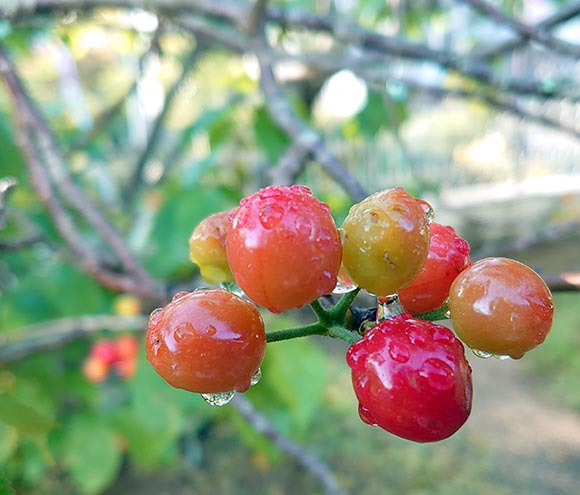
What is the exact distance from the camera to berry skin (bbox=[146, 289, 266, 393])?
0.30m

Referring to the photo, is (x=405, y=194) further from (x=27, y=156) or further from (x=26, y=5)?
(x=26, y=5)

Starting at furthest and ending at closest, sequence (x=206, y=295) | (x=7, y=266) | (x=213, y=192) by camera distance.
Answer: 1. (x=7, y=266)
2. (x=213, y=192)
3. (x=206, y=295)

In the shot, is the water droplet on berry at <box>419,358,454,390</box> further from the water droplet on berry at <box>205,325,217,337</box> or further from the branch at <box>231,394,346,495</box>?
the branch at <box>231,394,346,495</box>

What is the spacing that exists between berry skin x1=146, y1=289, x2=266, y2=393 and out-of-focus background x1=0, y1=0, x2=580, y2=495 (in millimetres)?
178

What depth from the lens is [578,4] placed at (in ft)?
3.33

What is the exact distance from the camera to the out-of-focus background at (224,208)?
0.91 metres

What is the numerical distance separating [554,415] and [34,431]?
3291mm

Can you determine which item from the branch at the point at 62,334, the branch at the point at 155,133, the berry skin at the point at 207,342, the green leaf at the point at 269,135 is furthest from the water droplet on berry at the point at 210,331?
the branch at the point at 155,133

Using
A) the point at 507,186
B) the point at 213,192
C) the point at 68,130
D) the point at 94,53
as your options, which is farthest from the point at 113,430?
the point at 94,53

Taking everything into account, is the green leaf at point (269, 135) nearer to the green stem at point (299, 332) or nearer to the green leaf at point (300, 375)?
the green leaf at point (300, 375)

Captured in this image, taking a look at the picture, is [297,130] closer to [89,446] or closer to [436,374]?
[436,374]

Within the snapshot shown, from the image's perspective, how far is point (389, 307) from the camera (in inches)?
12.8

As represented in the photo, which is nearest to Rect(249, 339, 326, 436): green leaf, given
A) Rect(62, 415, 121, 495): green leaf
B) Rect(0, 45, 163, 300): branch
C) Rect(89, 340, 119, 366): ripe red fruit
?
Rect(0, 45, 163, 300): branch

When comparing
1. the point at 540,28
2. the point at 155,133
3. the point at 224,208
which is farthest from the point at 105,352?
the point at 540,28
